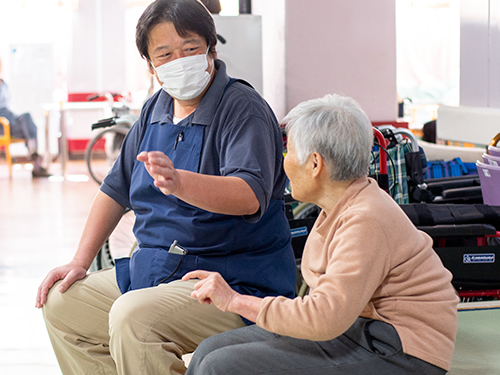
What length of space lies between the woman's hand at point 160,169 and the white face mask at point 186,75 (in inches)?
15.6

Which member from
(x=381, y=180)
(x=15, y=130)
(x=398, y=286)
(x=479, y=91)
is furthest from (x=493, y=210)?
(x=15, y=130)

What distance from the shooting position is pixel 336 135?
1215 millimetres

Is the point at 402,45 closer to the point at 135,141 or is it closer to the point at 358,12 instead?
the point at 358,12

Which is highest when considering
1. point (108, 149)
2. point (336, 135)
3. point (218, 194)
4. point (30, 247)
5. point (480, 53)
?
point (480, 53)

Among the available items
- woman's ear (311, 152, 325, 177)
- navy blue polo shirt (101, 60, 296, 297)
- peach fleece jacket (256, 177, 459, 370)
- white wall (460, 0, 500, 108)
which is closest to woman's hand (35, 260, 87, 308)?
navy blue polo shirt (101, 60, 296, 297)

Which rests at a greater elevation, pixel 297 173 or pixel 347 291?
pixel 297 173

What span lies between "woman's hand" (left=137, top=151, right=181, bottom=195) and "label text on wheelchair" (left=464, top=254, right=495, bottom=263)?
1.38 metres

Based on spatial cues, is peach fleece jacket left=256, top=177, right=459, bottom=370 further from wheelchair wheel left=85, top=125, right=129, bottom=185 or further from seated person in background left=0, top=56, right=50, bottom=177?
seated person in background left=0, top=56, right=50, bottom=177

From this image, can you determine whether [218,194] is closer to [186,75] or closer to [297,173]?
[297,173]

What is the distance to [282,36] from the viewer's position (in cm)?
477

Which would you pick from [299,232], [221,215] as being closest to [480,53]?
[299,232]

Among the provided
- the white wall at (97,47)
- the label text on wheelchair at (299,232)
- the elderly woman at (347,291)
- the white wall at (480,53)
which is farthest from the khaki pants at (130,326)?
the white wall at (97,47)

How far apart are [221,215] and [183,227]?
11 centimetres

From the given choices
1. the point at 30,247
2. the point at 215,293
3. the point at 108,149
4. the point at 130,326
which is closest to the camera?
the point at 215,293
